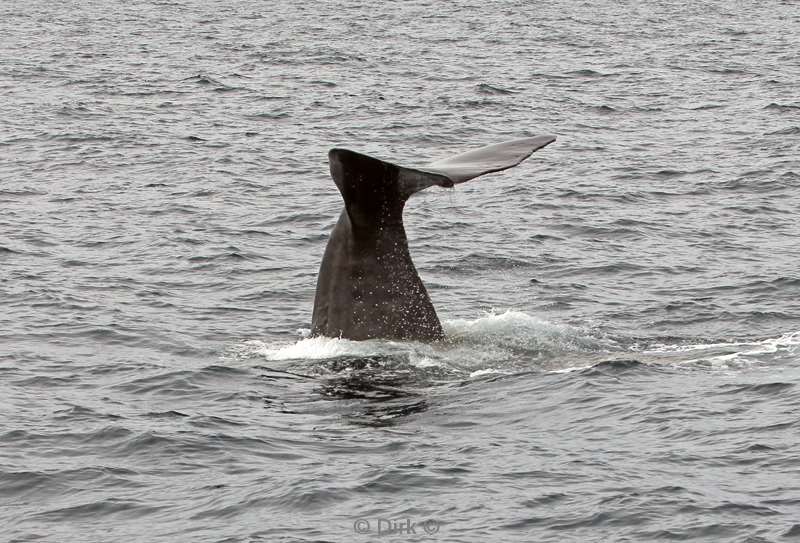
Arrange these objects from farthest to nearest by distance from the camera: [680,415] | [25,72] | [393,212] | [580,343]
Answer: [25,72] < [580,343] < [393,212] < [680,415]

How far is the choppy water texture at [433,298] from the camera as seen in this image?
36.6 feet

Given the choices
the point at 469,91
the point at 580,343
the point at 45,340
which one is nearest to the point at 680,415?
the point at 580,343

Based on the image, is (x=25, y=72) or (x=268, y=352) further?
(x=25, y=72)

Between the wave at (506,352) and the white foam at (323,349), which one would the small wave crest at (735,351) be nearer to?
the wave at (506,352)

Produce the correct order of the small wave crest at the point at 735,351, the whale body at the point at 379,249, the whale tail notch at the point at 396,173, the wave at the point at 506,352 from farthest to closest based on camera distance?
the small wave crest at the point at 735,351
the wave at the point at 506,352
the whale body at the point at 379,249
the whale tail notch at the point at 396,173

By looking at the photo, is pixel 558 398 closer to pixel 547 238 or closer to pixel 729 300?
pixel 729 300

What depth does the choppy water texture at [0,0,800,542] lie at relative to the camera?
11.1 metres

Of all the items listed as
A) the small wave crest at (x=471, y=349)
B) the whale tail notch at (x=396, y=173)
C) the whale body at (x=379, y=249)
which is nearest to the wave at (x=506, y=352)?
the small wave crest at (x=471, y=349)

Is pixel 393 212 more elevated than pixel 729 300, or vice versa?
pixel 393 212

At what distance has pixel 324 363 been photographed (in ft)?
47.0

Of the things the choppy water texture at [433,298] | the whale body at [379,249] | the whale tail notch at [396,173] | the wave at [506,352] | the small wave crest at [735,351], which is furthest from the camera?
the small wave crest at [735,351]

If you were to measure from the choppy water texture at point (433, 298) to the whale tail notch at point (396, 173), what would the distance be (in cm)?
147

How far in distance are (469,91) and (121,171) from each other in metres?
12.2

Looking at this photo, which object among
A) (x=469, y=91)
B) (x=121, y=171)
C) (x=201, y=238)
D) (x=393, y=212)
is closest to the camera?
(x=393, y=212)
